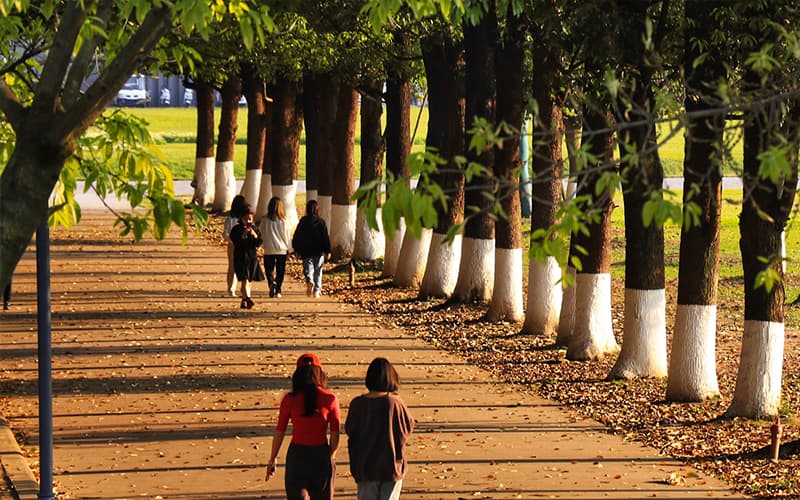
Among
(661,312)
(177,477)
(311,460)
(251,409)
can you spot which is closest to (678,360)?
(661,312)

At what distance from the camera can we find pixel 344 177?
2800 cm

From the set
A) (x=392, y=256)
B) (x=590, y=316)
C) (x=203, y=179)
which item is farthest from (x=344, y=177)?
(x=203, y=179)

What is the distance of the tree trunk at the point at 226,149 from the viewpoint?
1549 inches

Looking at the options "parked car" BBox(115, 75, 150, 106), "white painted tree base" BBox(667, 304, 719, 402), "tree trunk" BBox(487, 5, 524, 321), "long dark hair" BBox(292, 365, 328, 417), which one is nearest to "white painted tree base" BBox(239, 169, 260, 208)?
"tree trunk" BBox(487, 5, 524, 321)

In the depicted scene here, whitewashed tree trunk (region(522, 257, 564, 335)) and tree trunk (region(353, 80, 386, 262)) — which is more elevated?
tree trunk (region(353, 80, 386, 262))

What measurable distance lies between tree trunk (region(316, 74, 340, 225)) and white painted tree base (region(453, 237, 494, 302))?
25.6 ft

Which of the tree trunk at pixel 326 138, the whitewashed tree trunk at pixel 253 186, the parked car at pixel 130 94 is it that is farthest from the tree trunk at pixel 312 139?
the parked car at pixel 130 94

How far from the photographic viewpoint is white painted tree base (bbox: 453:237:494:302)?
845 inches

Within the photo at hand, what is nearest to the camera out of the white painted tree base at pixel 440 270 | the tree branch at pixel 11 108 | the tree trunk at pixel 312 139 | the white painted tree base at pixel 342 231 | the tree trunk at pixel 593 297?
the tree branch at pixel 11 108

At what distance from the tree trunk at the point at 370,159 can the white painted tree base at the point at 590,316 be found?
31.6 feet

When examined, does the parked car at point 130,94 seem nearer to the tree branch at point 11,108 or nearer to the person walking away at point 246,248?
the person walking away at point 246,248

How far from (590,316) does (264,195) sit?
18.9m

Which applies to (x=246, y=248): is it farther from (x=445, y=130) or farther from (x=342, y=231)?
(x=342, y=231)

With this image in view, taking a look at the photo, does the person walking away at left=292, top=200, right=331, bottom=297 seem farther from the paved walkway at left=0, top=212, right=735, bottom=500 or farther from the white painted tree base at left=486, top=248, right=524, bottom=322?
the white painted tree base at left=486, top=248, right=524, bottom=322
